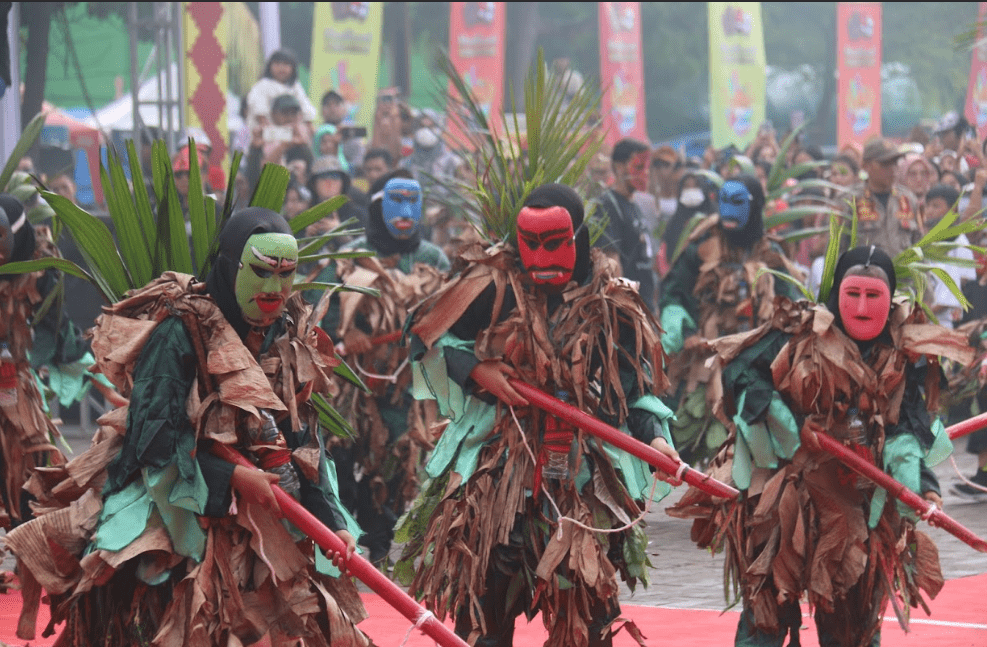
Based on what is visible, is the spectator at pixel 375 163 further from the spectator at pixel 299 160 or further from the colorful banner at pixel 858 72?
the colorful banner at pixel 858 72

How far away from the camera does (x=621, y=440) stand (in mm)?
5375

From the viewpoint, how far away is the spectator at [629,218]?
35.6 feet

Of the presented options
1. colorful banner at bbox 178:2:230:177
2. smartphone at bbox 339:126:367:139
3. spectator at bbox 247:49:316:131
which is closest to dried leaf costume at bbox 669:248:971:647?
spectator at bbox 247:49:316:131

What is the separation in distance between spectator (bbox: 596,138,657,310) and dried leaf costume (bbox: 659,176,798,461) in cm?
110

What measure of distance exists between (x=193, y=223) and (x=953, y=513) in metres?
6.28

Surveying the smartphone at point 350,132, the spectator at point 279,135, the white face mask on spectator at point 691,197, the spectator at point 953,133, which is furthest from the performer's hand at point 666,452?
the smartphone at point 350,132

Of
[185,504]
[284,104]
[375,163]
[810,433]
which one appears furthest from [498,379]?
[284,104]

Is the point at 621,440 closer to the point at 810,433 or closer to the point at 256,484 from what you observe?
the point at 810,433

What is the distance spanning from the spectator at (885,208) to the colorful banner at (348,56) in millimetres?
11293

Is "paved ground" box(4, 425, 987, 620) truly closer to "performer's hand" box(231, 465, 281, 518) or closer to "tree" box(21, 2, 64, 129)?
"performer's hand" box(231, 465, 281, 518)

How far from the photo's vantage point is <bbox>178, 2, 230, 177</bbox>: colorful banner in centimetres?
1686

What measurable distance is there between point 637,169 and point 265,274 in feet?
22.5

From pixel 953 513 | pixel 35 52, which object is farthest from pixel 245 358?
pixel 35 52

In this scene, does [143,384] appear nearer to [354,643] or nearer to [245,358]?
[245,358]
